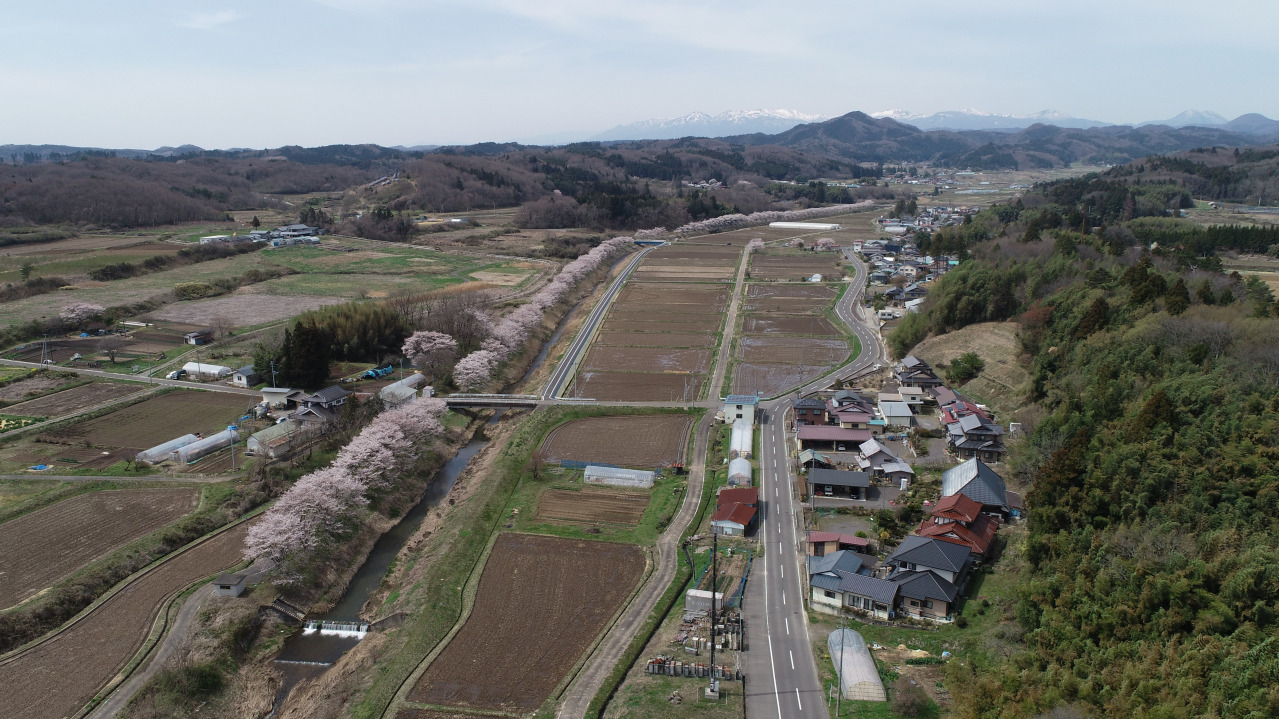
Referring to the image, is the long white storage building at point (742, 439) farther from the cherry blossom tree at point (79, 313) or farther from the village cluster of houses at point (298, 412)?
the cherry blossom tree at point (79, 313)

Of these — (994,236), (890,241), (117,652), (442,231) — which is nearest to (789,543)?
(117,652)

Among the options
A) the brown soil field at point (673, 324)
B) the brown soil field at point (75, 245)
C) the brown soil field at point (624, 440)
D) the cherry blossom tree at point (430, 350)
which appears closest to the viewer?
the brown soil field at point (624, 440)

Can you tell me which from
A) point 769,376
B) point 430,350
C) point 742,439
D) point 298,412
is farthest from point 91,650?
point 769,376

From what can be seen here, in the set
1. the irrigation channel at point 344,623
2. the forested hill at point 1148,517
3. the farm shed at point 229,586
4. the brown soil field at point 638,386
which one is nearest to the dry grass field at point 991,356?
the forested hill at point 1148,517

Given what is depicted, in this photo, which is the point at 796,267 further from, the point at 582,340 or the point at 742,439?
the point at 742,439

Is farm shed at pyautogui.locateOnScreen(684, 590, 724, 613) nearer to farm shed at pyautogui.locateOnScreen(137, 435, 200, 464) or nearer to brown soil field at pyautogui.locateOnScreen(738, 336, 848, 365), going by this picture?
farm shed at pyautogui.locateOnScreen(137, 435, 200, 464)
